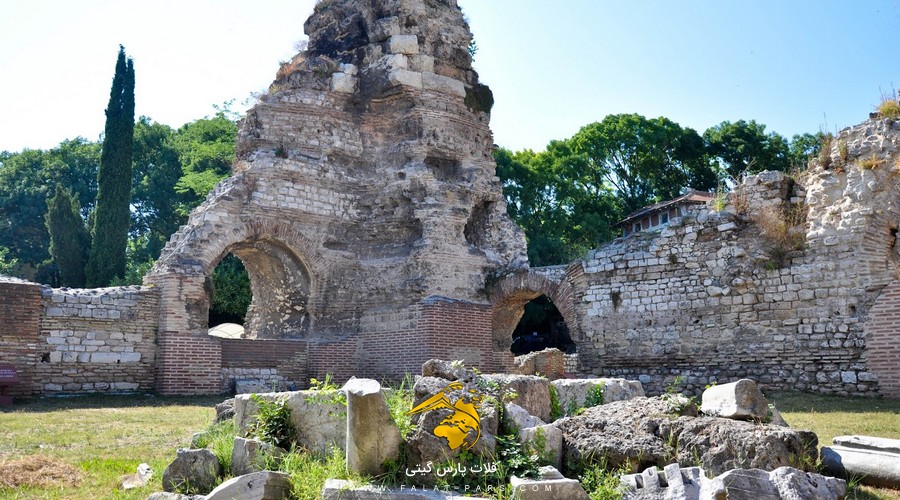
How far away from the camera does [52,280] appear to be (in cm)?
3431

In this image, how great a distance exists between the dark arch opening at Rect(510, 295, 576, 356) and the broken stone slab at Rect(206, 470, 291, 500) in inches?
937

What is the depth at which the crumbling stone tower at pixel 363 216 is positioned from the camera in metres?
15.8

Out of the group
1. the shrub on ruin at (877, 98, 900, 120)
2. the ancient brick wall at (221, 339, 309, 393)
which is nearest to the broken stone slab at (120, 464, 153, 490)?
the ancient brick wall at (221, 339, 309, 393)

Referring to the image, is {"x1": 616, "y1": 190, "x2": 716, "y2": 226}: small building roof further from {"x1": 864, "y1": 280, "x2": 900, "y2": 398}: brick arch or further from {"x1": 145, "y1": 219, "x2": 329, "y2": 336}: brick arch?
{"x1": 145, "y1": 219, "x2": 329, "y2": 336}: brick arch

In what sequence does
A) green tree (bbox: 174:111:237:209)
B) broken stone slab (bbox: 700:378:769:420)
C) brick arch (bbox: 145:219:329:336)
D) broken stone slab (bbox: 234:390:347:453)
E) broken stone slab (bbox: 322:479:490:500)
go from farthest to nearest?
green tree (bbox: 174:111:237:209) → brick arch (bbox: 145:219:329:336) → broken stone slab (bbox: 234:390:347:453) → broken stone slab (bbox: 700:378:769:420) → broken stone slab (bbox: 322:479:490:500)

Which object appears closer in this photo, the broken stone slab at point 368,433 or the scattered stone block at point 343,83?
the broken stone slab at point 368,433

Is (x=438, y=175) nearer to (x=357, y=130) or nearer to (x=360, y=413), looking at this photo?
(x=357, y=130)

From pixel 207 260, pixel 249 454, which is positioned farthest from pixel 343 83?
pixel 249 454

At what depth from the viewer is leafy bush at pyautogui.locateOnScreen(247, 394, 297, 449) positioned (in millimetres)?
6953

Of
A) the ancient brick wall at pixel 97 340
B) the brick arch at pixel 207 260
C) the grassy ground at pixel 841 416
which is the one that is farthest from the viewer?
the brick arch at pixel 207 260

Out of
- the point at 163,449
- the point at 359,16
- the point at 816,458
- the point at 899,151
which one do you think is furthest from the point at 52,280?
the point at 816,458

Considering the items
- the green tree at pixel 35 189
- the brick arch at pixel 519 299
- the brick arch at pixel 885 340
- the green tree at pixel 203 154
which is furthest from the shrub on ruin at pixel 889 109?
the green tree at pixel 35 189

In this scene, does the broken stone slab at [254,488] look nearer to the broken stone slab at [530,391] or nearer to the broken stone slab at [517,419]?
the broken stone slab at [517,419]

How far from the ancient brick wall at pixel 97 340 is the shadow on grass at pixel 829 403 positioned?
416 inches
